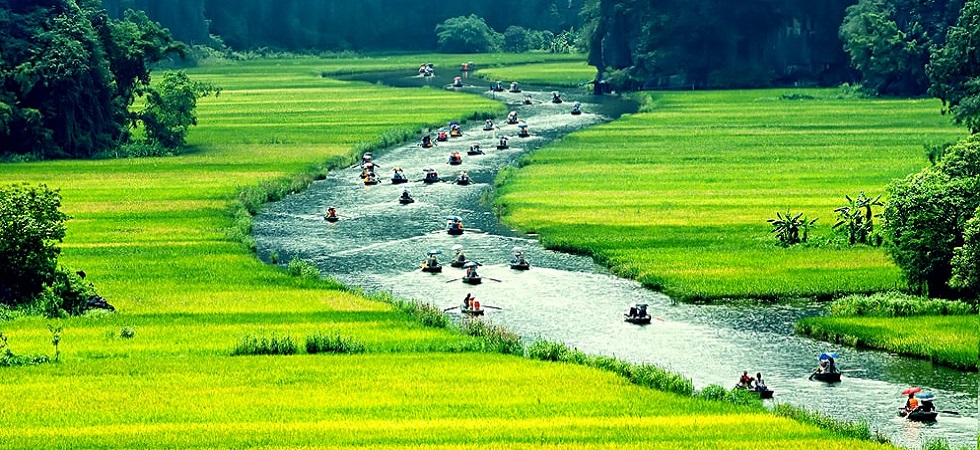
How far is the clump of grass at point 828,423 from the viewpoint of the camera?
3675 cm

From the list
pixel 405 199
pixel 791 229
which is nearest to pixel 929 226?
pixel 791 229

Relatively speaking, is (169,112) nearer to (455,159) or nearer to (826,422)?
(455,159)

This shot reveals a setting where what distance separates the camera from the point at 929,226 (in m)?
51.7

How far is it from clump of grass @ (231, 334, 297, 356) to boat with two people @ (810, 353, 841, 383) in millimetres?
14318

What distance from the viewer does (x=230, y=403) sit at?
39.4 meters

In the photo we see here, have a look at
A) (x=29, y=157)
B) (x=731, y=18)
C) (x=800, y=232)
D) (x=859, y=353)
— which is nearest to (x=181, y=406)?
(x=859, y=353)

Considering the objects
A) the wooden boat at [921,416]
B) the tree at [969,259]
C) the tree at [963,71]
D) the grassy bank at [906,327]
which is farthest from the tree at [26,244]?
the tree at [963,71]

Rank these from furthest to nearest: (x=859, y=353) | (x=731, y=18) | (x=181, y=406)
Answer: (x=731, y=18) < (x=859, y=353) < (x=181, y=406)

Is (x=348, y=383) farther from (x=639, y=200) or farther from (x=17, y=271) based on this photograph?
(x=639, y=200)

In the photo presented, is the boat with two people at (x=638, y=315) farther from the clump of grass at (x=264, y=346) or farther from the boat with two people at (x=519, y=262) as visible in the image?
the clump of grass at (x=264, y=346)

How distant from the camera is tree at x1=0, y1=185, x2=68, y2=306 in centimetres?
5112

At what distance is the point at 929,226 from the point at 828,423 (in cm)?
1593

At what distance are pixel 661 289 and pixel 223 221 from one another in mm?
24069

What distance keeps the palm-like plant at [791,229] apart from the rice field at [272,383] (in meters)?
18.1
